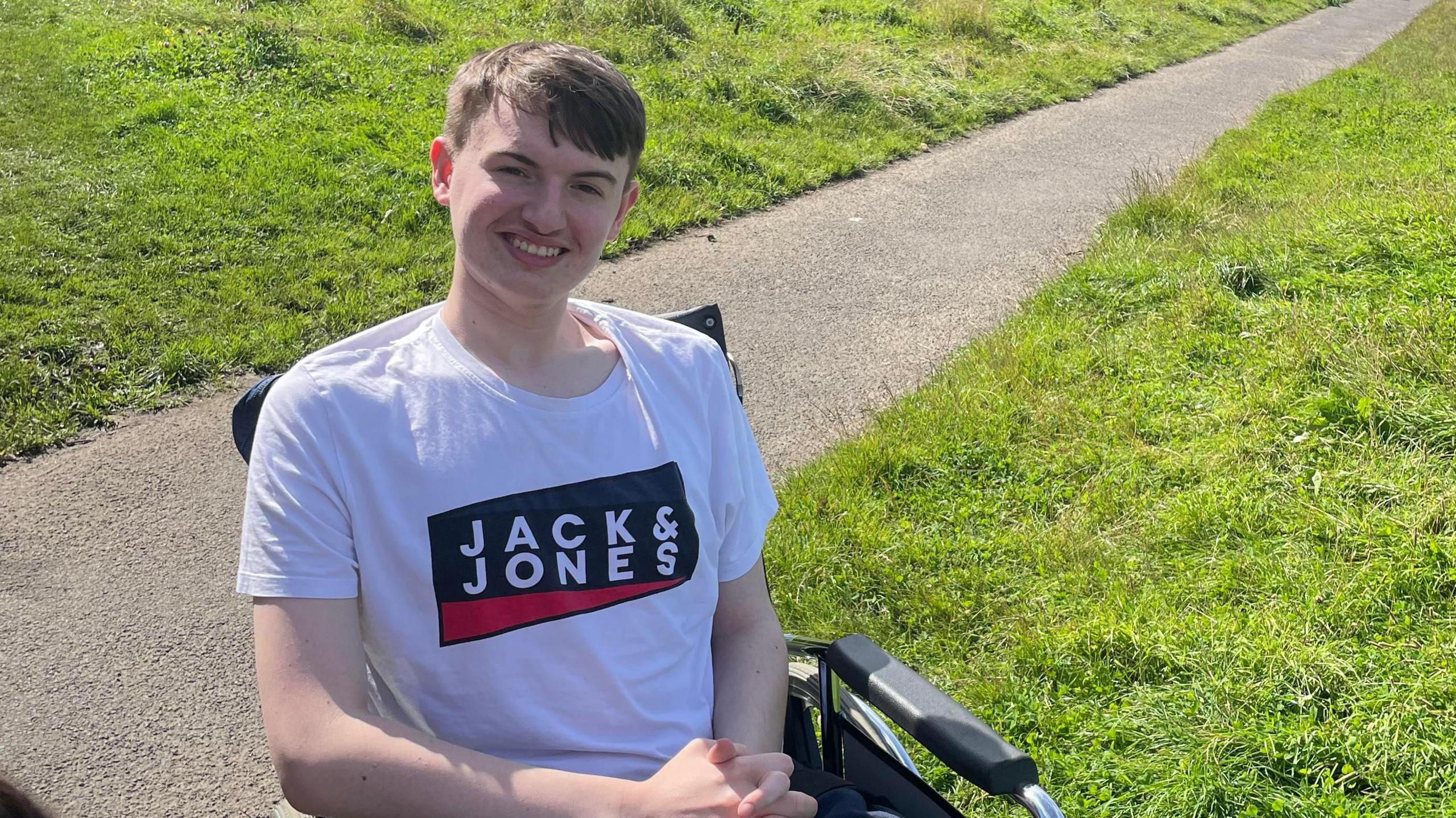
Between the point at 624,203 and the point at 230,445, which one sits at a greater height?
the point at 624,203

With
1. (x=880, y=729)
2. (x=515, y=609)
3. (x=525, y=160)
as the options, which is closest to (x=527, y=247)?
(x=525, y=160)

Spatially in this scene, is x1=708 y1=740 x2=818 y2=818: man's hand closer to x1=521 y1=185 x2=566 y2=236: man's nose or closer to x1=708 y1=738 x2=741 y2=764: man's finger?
x1=708 y1=738 x2=741 y2=764: man's finger

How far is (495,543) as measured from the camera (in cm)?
189

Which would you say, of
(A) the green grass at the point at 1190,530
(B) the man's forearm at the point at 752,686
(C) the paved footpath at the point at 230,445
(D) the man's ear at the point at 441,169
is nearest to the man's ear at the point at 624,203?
(D) the man's ear at the point at 441,169

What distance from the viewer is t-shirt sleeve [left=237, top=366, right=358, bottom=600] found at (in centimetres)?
172

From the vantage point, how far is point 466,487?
1.89 m

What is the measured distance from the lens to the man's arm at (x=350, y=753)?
169cm

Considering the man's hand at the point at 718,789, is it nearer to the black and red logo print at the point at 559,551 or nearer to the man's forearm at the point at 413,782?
the man's forearm at the point at 413,782

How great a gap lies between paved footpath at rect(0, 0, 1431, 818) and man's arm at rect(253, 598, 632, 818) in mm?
1596

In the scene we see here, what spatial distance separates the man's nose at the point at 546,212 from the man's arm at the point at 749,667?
2.55 feet

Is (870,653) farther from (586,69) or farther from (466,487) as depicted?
(586,69)

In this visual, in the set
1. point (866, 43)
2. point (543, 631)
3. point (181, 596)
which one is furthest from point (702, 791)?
point (866, 43)

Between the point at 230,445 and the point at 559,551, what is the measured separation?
130 inches

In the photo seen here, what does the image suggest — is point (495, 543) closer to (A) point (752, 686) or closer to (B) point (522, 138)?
(A) point (752, 686)
